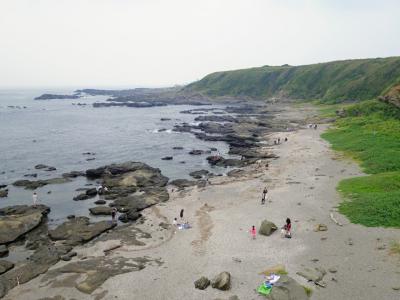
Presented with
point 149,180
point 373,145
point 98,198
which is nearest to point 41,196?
point 98,198

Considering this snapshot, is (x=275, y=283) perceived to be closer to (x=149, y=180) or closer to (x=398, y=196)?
(x=398, y=196)

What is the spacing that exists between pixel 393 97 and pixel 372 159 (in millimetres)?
43464

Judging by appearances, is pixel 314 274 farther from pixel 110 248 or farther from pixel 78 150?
pixel 78 150

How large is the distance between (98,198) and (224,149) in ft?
130

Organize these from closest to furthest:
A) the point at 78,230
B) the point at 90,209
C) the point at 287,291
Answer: the point at 287,291 < the point at 78,230 < the point at 90,209

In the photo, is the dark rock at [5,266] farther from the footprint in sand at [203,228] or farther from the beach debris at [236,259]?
the beach debris at [236,259]

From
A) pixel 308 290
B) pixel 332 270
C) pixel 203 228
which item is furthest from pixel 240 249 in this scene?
pixel 308 290

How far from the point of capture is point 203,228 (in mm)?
39438

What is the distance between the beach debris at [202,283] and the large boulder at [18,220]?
22.0 metres

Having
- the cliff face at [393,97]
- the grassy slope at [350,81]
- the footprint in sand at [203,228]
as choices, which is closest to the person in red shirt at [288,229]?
the footprint in sand at [203,228]

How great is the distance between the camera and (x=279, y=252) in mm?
32250

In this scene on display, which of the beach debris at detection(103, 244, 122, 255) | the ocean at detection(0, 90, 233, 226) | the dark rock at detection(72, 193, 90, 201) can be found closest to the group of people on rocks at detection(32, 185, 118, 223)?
the ocean at detection(0, 90, 233, 226)

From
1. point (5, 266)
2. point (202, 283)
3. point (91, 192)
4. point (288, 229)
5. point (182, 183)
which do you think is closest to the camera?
point (202, 283)

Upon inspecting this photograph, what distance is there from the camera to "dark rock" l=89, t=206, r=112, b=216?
151 ft
